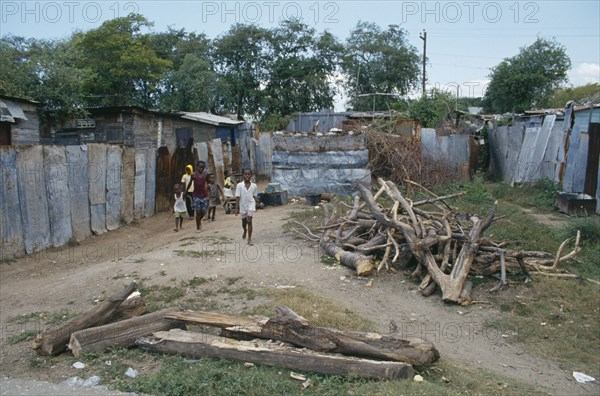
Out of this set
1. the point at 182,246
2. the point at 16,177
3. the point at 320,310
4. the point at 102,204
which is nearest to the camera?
the point at 320,310

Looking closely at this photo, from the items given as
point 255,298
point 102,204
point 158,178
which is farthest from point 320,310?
point 158,178

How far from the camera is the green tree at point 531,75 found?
27297 mm

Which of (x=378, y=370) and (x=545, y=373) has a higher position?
(x=378, y=370)

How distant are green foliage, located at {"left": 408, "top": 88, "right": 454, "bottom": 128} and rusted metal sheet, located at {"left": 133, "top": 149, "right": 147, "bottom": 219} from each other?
13.1m

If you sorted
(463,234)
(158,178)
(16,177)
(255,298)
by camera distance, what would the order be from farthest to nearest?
(158,178) < (16,177) < (463,234) < (255,298)

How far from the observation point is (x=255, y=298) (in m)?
6.48

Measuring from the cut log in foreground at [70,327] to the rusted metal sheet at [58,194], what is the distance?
506 centimetres

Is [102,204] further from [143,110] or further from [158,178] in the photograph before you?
[143,110]

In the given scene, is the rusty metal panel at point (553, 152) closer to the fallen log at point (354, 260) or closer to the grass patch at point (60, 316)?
the fallen log at point (354, 260)

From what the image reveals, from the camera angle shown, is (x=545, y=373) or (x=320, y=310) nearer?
(x=545, y=373)

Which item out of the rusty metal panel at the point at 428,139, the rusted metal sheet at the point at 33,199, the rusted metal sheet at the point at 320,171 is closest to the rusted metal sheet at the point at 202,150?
the rusted metal sheet at the point at 320,171

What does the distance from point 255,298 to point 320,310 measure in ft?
3.27

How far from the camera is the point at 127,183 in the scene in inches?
480

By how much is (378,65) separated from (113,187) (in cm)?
2689
